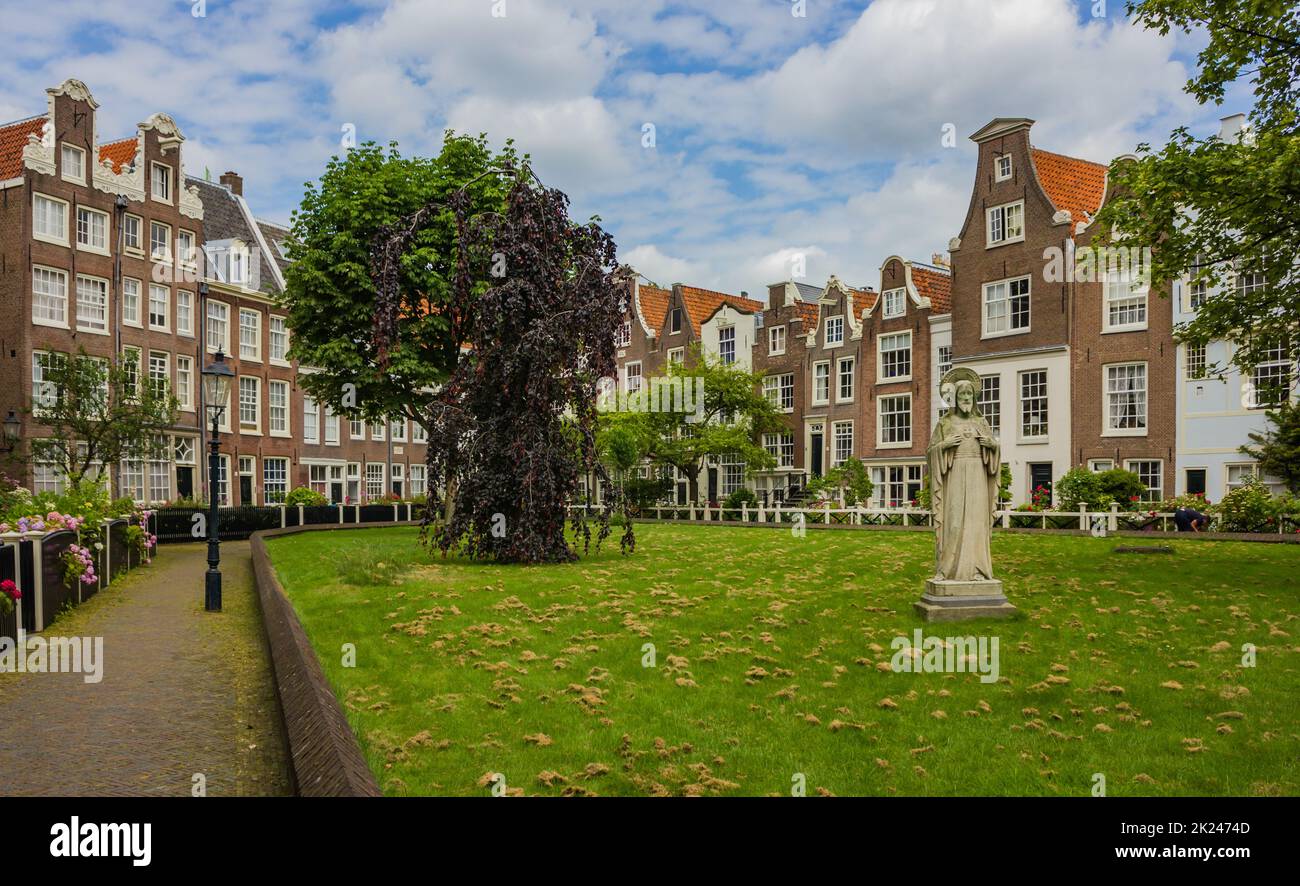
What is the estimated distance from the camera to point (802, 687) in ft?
27.0

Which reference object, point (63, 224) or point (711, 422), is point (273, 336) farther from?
point (711, 422)

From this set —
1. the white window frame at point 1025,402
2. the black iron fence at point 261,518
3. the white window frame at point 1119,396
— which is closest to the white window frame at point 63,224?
the black iron fence at point 261,518

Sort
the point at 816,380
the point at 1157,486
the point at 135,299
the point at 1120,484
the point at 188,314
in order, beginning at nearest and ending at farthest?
the point at 1120,484, the point at 1157,486, the point at 135,299, the point at 188,314, the point at 816,380

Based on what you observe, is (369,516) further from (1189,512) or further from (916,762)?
(916,762)

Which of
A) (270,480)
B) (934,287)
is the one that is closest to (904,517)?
(934,287)

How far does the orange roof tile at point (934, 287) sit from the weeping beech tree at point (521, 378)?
91.6 feet

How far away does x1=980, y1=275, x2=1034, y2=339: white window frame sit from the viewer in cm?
3753

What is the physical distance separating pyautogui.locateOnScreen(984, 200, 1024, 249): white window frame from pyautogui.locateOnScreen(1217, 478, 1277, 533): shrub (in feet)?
47.1

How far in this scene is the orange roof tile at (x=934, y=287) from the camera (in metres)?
43.4

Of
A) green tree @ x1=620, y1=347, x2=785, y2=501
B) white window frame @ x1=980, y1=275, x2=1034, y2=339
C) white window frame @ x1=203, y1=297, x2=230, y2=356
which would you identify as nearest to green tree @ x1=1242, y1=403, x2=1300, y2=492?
white window frame @ x1=980, y1=275, x2=1034, y2=339

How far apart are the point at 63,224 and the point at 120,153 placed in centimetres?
669

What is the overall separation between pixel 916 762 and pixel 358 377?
26870 mm

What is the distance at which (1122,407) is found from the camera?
3494cm
